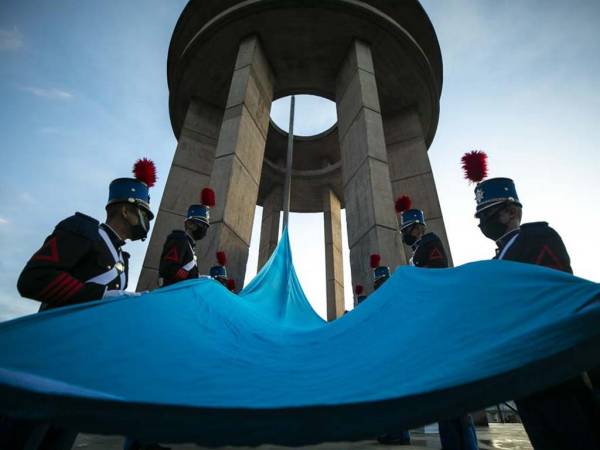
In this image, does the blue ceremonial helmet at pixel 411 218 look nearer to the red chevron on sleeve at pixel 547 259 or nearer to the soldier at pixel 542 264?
the soldier at pixel 542 264

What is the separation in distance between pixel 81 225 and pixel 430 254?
327 centimetres

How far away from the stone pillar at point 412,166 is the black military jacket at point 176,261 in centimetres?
656

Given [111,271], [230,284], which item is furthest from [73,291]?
[230,284]

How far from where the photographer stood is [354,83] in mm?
8477

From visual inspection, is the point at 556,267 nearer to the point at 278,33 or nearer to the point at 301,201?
the point at 278,33

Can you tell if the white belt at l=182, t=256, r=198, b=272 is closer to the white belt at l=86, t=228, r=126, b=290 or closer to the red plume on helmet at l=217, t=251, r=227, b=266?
the white belt at l=86, t=228, r=126, b=290

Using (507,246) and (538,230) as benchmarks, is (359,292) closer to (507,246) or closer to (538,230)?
(507,246)

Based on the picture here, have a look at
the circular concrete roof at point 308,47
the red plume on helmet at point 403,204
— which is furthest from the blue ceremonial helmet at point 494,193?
the circular concrete roof at point 308,47

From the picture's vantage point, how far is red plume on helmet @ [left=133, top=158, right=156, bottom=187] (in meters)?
3.02

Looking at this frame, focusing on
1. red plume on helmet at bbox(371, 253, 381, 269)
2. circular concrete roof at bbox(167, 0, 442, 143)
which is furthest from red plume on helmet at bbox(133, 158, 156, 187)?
circular concrete roof at bbox(167, 0, 442, 143)

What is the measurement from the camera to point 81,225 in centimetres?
195

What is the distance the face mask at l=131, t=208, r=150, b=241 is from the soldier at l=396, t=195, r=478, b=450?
264cm

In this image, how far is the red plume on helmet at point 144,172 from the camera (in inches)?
119

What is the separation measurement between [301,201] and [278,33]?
8.43 metres
